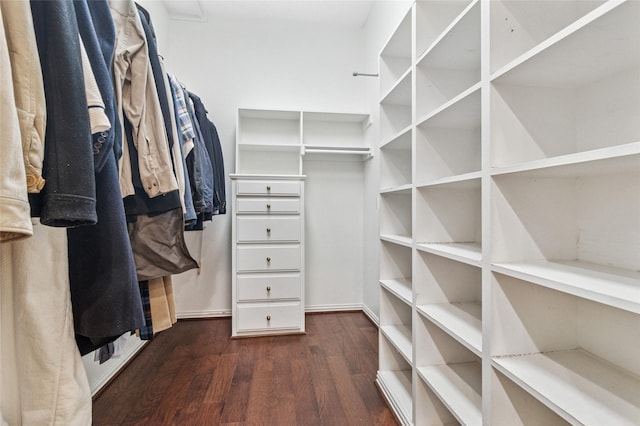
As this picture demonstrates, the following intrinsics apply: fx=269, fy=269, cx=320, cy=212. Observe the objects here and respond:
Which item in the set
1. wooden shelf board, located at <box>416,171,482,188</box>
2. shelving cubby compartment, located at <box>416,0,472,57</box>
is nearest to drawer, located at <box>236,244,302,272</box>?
wooden shelf board, located at <box>416,171,482,188</box>

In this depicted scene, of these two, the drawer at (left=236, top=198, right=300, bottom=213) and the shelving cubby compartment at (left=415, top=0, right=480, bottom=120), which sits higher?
the shelving cubby compartment at (left=415, top=0, right=480, bottom=120)

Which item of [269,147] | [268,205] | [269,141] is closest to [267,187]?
[268,205]

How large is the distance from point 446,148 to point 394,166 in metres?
0.39

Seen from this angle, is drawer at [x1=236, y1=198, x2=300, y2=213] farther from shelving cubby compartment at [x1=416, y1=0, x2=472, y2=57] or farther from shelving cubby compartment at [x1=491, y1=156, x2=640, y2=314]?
shelving cubby compartment at [x1=491, y1=156, x2=640, y2=314]

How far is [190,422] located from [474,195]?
65.1 inches

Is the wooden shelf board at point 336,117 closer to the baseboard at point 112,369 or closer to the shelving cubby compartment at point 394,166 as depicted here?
the shelving cubby compartment at point 394,166

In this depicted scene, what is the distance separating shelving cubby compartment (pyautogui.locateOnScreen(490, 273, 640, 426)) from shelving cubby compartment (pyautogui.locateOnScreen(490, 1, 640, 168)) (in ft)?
1.27

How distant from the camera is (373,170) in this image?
7.70ft

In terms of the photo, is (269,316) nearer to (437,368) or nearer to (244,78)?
(437,368)

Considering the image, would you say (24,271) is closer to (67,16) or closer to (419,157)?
(67,16)

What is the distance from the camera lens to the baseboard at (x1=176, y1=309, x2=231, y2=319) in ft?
7.85

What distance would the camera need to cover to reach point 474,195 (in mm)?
1180

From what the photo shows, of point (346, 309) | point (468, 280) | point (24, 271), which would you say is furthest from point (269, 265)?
point (24, 271)

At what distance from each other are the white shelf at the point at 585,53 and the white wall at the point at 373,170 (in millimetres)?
1499
